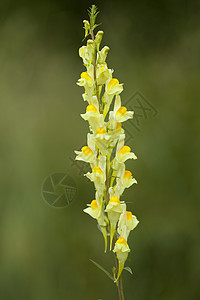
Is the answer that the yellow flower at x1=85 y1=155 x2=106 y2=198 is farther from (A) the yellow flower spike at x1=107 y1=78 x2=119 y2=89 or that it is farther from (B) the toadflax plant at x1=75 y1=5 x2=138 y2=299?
(A) the yellow flower spike at x1=107 y1=78 x2=119 y2=89

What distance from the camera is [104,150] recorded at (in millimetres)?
843

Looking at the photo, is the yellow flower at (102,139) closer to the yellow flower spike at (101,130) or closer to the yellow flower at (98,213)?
the yellow flower spike at (101,130)

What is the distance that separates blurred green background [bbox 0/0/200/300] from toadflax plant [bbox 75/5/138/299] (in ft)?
3.66

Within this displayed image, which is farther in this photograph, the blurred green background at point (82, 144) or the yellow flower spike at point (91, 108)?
the blurred green background at point (82, 144)

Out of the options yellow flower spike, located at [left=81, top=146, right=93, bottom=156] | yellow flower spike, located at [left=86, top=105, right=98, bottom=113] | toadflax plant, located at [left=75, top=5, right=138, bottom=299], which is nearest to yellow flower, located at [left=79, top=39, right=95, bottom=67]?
toadflax plant, located at [left=75, top=5, right=138, bottom=299]

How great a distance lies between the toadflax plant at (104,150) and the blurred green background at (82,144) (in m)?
1.12

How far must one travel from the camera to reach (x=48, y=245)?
2.00m

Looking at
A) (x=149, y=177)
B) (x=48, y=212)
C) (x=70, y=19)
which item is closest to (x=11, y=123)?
(x=48, y=212)

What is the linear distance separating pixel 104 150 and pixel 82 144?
3.97ft

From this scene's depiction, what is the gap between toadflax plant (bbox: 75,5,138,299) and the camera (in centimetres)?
83

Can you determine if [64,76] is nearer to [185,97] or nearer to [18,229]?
[185,97]

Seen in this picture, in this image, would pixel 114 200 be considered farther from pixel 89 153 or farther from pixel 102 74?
pixel 102 74

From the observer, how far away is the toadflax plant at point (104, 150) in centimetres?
83

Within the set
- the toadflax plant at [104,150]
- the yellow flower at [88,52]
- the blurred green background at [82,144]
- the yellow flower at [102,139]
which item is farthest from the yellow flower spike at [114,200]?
the blurred green background at [82,144]
